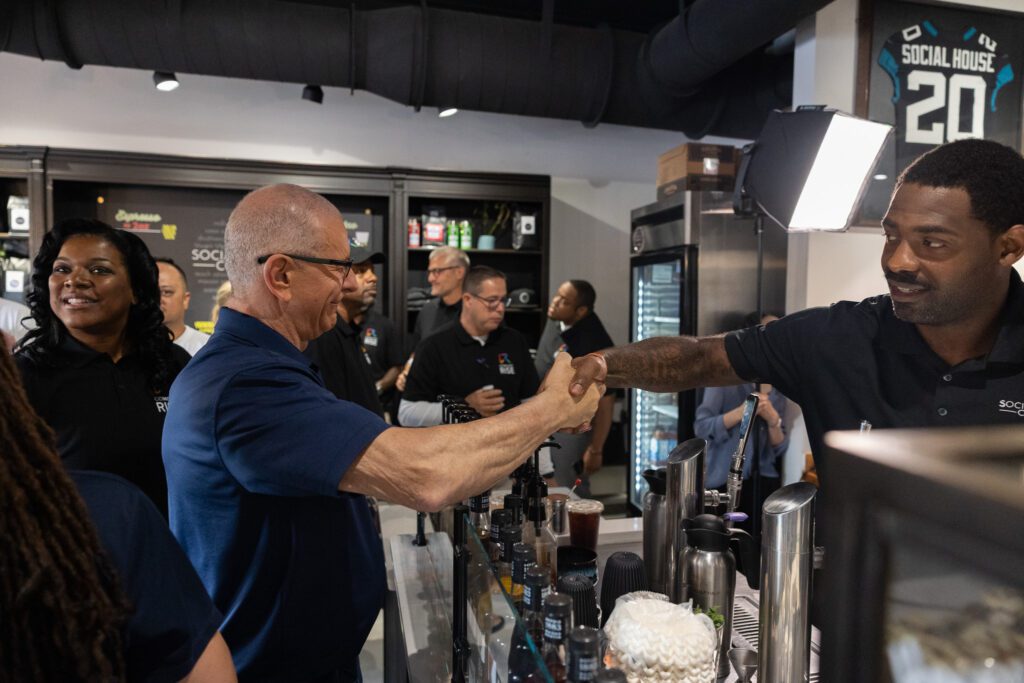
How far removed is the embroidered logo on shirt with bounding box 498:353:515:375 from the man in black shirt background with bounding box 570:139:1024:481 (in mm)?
1884

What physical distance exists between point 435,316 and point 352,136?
6.90ft

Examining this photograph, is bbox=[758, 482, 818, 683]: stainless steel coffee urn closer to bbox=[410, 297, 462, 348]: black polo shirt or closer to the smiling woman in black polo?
the smiling woman in black polo

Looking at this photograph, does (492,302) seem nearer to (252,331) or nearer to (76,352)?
(76,352)

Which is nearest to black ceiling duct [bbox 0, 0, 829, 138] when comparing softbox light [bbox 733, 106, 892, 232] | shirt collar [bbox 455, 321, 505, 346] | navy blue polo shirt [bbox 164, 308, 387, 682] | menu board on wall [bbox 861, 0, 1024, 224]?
menu board on wall [bbox 861, 0, 1024, 224]

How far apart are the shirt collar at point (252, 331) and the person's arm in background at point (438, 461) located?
339 millimetres

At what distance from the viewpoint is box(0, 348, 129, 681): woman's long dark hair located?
629 millimetres

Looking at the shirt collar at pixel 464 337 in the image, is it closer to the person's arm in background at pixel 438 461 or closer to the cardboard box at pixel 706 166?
the cardboard box at pixel 706 166

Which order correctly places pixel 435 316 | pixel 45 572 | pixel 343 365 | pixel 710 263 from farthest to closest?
pixel 435 316
pixel 710 263
pixel 343 365
pixel 45 572

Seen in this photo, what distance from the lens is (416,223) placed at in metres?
5.62

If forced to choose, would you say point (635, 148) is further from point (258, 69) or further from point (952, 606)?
point (952, 606)

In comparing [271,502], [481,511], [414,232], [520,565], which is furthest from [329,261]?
[414,232]

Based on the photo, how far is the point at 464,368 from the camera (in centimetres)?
349

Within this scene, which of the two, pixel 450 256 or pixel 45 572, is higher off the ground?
pixel 450 256

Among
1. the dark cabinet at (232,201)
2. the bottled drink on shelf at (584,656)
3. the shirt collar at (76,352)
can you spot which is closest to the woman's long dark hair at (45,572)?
the bottled drink on shelf at (584,656)
